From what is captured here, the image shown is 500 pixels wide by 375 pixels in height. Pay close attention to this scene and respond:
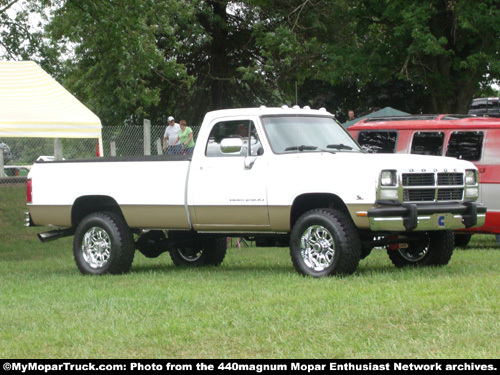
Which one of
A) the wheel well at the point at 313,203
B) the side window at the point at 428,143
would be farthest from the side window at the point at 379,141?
the wheel well at the point at 313,203

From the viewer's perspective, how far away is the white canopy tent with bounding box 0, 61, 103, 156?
17703 millimetres

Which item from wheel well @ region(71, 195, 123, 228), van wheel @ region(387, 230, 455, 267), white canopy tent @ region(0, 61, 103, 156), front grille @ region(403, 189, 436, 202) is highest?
white canopy tent @ region(0, 61, 103, 156)

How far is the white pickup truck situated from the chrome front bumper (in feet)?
0.04

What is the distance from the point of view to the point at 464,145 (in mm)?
15828

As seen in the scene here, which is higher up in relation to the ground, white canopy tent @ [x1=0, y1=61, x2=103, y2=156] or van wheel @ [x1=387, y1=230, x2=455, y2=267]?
white canopy tent @ [x1=0, y1=61, x2=103, y2=156]

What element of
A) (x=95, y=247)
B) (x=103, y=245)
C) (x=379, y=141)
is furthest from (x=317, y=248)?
(x=379, y=141)

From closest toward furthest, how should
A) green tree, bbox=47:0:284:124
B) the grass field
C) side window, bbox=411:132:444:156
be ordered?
1. the grass field
2. side window, bbox=411:132:444:156
3. green tree, bbox=47:0:284:124

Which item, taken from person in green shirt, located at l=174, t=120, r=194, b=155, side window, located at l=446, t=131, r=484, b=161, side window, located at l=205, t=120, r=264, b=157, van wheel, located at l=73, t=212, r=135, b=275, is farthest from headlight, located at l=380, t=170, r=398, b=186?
person in green shirt, located at l=174, t=120, r=194, b=155

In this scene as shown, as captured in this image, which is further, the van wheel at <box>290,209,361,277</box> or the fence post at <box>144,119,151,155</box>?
the fence post at <box>144,119,151,155</box>

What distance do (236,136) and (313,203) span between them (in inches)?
52.3

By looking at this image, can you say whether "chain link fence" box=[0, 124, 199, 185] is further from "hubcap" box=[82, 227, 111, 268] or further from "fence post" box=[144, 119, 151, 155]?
"hubcap" box=[82, 227, 111, 268]

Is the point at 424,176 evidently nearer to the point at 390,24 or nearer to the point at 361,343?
the point at 361,343

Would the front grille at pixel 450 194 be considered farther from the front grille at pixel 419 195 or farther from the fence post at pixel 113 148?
the fence post at pixel 113 148
